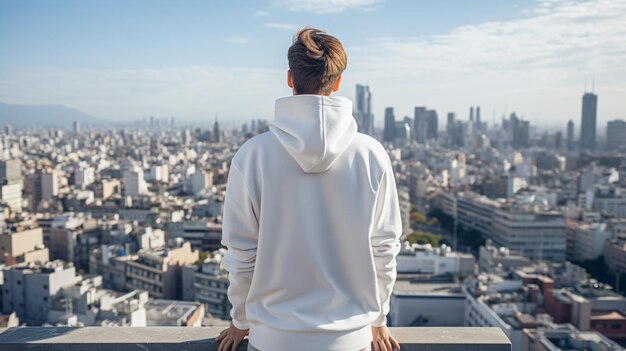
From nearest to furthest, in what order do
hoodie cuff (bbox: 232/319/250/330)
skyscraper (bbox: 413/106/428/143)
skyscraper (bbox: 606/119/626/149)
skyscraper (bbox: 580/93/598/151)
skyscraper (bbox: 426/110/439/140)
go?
1. hoodie cuff (bbox: 232/319/250/330)
2. skyscraper (bbox: 606/119/626/149)
3. skyscraper (bbox: 580/93/598/151)
4. skyscraper (bbox: 413/106/428/143)
5. skyscraper (bbox: 426/110/439/140)

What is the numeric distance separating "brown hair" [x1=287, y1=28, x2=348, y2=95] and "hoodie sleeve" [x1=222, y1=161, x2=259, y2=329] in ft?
0.47

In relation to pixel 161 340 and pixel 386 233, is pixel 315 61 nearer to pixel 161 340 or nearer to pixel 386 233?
pixel 386 233

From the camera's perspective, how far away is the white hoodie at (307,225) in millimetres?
817

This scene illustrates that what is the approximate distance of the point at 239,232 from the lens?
85 centimetres

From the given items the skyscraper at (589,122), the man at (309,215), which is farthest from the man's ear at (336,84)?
the skyscraper at (589,122)

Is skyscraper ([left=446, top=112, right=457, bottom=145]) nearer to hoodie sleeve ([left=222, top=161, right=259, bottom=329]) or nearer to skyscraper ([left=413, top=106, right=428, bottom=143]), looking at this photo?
skyscraper ([left=413, top=106, right=428, bottom=143])

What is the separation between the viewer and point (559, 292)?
788 centimetres

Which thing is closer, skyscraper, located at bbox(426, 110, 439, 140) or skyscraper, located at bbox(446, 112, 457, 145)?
skyscraper, located at bbox(446, 112, 457, 145)

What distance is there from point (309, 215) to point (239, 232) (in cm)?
10

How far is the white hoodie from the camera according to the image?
82 cm

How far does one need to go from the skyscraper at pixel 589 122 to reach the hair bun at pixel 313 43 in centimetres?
5054

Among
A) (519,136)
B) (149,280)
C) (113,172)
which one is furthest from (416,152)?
(149,280)

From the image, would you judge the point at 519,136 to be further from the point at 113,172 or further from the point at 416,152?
the point at 113,172

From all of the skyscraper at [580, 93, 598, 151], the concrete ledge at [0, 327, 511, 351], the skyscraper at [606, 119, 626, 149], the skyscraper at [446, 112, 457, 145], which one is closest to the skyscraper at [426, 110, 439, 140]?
the skyscraper at [446, 112, 457, 145]
